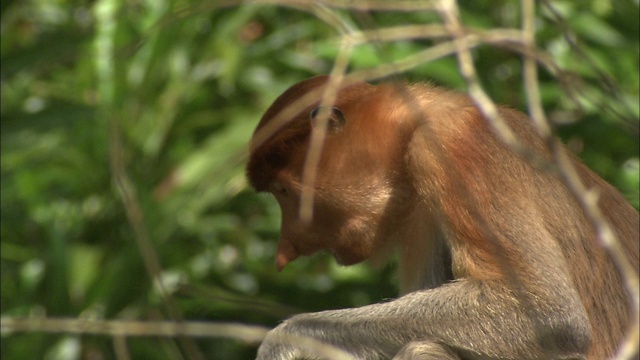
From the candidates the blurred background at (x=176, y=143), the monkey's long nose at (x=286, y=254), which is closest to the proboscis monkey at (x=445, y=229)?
the monkey's long nose at (x=286, y=254)

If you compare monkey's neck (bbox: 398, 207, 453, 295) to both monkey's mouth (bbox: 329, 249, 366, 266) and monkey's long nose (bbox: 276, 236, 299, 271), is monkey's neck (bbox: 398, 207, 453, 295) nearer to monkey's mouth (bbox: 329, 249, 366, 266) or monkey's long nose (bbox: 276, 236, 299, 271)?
monkey's mouth (bbox: 329, 249, 366, 266)

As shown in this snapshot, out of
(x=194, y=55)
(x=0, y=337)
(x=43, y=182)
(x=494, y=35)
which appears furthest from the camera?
(x=194, y=55)

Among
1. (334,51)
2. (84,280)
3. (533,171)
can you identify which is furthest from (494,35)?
(84,280)

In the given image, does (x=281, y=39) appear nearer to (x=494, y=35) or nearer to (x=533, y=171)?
(x=533, y=171)

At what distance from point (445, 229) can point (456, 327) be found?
1.03 ft

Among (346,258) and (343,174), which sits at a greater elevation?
(343,174)

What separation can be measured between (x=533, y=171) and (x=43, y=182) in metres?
3.34

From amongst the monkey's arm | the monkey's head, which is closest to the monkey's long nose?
the monkey's head

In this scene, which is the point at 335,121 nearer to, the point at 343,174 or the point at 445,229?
the point at 343,174

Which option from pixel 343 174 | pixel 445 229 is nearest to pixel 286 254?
pixel 343 174

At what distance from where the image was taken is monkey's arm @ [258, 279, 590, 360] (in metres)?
3.57

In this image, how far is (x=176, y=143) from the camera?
6.49 m

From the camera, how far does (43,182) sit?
245 inches

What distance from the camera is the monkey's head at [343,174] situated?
3906mm
